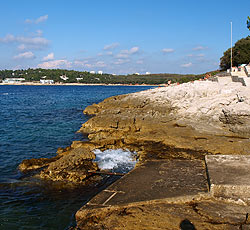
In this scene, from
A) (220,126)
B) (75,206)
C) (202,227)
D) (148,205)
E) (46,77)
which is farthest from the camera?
(46,77)

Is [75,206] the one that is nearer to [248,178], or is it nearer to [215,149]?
[248,178]

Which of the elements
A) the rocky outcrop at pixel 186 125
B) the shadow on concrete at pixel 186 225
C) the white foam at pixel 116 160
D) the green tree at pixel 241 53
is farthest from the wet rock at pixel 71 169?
the green tree at pixel 241 53

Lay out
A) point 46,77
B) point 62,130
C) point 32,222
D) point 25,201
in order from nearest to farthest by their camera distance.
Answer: point 32,222
point 25,201
point 62,130
point 46,77

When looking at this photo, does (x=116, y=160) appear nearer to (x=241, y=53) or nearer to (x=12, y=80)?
(x=241, y=53)

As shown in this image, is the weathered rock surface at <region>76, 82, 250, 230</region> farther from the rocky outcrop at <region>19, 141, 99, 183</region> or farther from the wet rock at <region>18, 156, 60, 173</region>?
the wet rock at <region>18, 156, 60, 173</region>

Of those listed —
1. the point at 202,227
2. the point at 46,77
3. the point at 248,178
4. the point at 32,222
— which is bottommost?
the point at 32,222

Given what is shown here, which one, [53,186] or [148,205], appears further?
[53,186]

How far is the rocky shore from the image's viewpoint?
406cm

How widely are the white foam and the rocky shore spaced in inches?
15.8

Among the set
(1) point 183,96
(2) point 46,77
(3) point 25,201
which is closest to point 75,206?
(3) point 25,201

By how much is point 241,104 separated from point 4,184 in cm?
1104

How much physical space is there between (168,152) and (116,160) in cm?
214

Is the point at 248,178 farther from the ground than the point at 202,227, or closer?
farther from the ground

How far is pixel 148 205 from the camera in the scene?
4.39 metres
